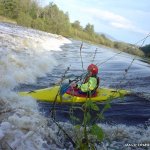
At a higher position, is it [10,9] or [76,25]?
[10,9]

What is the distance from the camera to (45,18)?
256 ft

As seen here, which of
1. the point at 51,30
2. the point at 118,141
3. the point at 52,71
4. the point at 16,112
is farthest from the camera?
the point at 51,30

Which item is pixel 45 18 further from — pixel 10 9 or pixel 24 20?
pixel 24 20

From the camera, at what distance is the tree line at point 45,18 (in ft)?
221

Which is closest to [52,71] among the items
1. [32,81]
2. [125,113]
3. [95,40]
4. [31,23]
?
[32,81]

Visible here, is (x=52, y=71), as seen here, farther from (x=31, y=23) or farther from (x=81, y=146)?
(x=31, y=23)

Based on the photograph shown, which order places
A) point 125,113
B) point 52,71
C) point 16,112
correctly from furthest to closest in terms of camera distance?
point 52,71 → point 125,113 → point 16,112

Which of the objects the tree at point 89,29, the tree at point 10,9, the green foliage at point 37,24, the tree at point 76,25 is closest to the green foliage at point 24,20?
the green foliage at point 37,24

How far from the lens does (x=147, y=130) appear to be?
6820mm

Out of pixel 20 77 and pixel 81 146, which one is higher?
pixel 81 146

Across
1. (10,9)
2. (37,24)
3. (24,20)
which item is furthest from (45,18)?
(24,20)

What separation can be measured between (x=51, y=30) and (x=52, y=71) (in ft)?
187

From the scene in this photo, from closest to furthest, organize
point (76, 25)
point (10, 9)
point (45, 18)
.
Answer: point (10, 9) → point (45, 18) → point (76, 25)

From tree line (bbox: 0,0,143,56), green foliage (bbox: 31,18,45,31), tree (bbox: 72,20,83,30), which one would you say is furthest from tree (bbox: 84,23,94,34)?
green foliage (bbox: 31,18,45,31)
